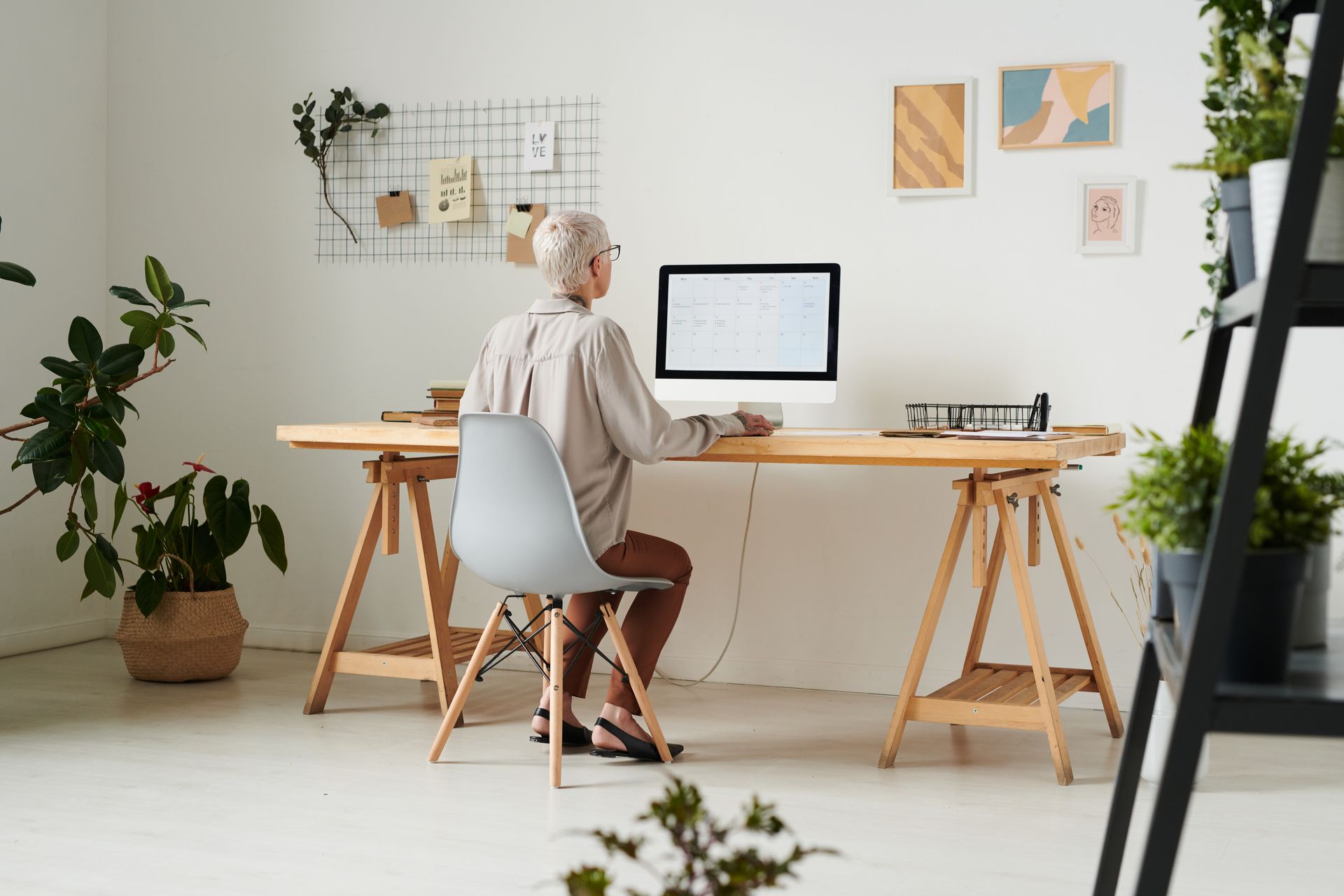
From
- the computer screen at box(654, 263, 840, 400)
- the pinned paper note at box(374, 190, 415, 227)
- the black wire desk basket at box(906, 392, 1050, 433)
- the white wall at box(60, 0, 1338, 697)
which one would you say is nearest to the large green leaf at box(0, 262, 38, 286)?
the white wall at box(60, 0, 1338, 697)

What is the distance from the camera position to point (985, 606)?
3084 mm

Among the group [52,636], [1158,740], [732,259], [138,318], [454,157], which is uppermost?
[454,157]

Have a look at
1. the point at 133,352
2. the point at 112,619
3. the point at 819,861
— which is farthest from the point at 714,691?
the point at 112,619

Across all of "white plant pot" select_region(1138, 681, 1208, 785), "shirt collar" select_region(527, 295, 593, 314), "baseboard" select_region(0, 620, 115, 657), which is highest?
"shirt collar" select_region(527, 295, 593, 314)

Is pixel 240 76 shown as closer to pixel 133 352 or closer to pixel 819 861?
pixel 133 352

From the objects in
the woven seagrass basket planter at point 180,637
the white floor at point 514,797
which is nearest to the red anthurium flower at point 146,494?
the woven seagrass basket planter at point 180,637

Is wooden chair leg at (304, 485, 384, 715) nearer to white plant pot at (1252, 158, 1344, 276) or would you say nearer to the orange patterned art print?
the orange patterned art print

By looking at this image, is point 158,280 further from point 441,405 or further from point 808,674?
point 808,674

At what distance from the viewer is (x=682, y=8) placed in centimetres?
363

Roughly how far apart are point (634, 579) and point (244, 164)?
87.5 inches

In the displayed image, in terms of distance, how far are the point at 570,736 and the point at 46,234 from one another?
8.05ft

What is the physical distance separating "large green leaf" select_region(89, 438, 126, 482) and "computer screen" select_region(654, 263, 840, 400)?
143 cm

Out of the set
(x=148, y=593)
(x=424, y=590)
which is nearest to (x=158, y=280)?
(x=148, y=593)

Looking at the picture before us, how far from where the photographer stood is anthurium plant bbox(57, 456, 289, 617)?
11.4 feet
